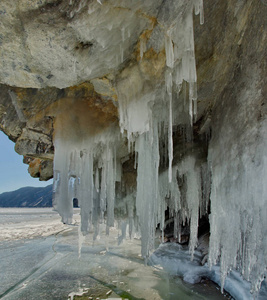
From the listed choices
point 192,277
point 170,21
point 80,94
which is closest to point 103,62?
point 170,21

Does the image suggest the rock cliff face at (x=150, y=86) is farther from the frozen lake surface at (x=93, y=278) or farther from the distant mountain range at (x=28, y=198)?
the distant mountain range at (x=28, y=198)

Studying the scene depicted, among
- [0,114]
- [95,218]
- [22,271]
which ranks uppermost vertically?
[0,114]

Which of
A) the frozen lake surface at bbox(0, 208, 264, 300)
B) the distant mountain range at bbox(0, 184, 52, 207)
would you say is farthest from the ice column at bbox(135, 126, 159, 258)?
the distant mountain range at bbox(0, 184, 52, 207)

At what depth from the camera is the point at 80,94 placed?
4809mm

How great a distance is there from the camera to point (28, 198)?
340 ft

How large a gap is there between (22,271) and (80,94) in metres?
5.39

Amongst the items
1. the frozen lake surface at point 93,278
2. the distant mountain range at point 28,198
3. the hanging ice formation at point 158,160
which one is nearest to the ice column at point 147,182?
the hanging ice formation at point 158,160

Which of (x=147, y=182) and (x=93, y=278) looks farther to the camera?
(x=93, y=278)

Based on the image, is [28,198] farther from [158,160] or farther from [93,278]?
[158,160]

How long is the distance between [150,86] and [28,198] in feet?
382

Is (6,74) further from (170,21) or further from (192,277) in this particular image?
(192,277)

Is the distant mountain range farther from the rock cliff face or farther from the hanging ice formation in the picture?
the rock cliff face

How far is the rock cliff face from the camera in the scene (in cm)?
246

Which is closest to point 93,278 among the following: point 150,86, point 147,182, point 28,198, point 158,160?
point 147,182
